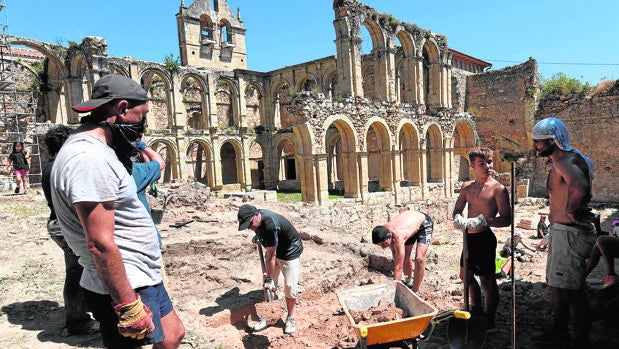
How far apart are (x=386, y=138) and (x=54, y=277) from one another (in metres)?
16.2

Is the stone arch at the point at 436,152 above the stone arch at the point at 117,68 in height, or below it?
below

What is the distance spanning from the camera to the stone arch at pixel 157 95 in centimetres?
2416

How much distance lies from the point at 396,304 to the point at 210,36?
31.4m

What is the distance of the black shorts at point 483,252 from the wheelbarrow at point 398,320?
76 centimetres

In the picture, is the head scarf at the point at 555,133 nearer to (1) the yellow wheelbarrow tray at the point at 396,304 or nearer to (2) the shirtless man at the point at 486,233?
(2) the shirtless man at the point at 486,233

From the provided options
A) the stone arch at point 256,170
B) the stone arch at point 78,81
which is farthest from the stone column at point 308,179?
the stone arch at point 256,170

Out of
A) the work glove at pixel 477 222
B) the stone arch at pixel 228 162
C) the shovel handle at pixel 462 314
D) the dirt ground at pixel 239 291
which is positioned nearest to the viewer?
the shovel handle at pixel 462 314

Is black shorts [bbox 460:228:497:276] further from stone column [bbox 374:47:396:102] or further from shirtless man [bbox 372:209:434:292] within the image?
stone column [bbox 374:47:396:102]

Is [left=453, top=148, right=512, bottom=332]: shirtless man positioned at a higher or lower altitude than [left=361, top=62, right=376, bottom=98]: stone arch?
lower

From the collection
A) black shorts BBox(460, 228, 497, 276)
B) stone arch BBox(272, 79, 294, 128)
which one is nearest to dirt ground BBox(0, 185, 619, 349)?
black shorts BBox(460, 228, 497, 276)

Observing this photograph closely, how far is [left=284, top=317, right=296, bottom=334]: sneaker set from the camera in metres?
4.61

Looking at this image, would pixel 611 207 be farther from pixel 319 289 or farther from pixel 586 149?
pixel 319 289

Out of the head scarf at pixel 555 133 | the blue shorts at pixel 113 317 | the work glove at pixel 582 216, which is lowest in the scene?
the blue shorts at pixel 113 317

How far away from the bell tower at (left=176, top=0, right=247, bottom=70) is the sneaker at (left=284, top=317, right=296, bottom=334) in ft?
94.3
